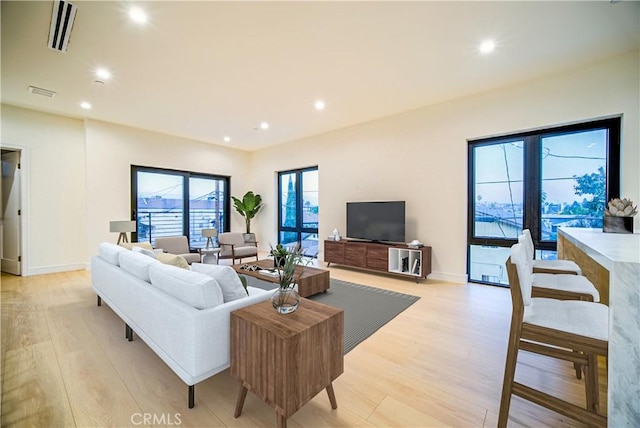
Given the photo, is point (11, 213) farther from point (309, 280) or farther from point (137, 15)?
point (309, 280)

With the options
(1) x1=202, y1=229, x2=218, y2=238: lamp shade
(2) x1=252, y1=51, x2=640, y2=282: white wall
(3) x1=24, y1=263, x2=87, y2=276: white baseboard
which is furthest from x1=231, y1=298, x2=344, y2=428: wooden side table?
(3) x1=24, y1=263, x2=87, y2=276: white baseboard

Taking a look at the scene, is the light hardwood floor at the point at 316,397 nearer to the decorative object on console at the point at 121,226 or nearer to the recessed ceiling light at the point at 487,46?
the decorative object on console at the point at 121,226

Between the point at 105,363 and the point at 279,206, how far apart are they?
17.6 feet

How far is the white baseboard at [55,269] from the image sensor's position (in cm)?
461

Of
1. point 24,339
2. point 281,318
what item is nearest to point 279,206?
point 24,339

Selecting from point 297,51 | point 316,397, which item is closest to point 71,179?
point 297,51

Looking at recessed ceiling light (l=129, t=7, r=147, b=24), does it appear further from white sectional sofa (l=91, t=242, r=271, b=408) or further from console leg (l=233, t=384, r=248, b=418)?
console leg (l=233, t=384, r=248, b=418)

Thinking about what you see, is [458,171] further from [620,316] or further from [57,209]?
[57,209]

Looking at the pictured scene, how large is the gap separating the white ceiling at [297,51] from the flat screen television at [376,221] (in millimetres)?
1737

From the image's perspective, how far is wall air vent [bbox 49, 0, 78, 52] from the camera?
2.23 meters

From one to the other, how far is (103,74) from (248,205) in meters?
4.16

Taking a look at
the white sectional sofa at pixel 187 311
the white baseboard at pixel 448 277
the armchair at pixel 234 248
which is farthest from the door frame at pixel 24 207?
the white baseboard at pixel 448 277

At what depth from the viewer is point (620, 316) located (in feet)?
3.24

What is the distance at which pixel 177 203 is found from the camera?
6270 millimetres
